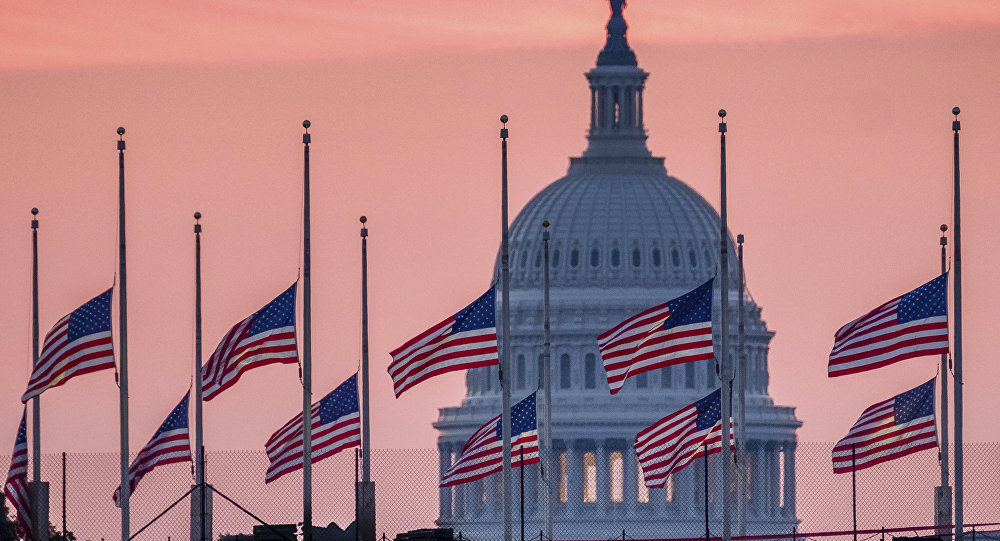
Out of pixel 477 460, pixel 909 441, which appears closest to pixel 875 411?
pixel 909 441

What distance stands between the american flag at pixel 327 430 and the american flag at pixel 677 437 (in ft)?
24.5

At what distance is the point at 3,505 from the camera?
457 feet

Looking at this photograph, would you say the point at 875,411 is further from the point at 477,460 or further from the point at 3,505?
the point at 3,505

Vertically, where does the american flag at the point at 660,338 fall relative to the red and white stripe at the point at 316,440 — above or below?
above

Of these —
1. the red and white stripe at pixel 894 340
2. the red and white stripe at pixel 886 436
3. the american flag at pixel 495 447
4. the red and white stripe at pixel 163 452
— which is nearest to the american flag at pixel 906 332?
the red and white stripe at pixel 894 340

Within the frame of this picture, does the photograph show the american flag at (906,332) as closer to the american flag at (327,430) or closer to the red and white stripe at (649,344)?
the red and white stripe at (649,344)

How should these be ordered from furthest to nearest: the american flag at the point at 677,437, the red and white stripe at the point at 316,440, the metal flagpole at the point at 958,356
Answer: the red and white stripe at the point at 316,440 < the american flag at the point at 677,437 < the metal flagpole at the point at 958,356

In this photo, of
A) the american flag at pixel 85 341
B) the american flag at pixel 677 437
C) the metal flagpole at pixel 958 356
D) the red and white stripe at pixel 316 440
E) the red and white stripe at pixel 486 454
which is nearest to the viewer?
the metal flagpole at pixel 958 356

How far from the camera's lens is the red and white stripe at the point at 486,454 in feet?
406

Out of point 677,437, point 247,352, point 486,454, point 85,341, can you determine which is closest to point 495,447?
point 486,454

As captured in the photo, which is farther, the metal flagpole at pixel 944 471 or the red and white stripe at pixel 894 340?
the metal flagpole at pixel 944 471

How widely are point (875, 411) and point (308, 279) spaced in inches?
565

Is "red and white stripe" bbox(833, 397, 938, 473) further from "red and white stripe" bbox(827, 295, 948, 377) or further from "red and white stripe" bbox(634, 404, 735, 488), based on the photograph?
"red and white stripe" bbox(634, 404, 735, 488)

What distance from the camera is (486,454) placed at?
4884 inches
